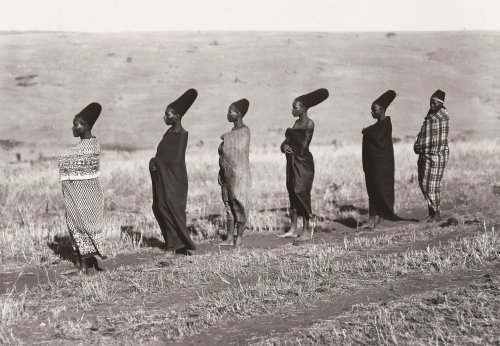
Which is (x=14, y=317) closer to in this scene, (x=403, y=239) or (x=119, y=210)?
(x=403, y=239)

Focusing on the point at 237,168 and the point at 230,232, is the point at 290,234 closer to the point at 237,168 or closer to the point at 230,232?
the point at 230,232

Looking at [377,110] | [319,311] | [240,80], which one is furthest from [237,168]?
[240,80]

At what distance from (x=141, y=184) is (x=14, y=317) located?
35.6 ft

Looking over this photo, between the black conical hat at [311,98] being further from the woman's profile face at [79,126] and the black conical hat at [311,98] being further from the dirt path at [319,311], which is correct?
the dirt path at [319,311]

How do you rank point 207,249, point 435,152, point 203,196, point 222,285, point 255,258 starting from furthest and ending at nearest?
point 203,196, point 435,152, point 207,249, point 255,258, point 222,285

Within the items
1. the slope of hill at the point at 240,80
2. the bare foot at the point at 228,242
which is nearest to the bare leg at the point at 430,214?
the bare foot at the point at 228,242

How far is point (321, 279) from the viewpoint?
803 cm

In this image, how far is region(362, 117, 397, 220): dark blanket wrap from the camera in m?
12.1

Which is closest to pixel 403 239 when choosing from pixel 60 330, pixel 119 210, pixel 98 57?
pixel 60 330

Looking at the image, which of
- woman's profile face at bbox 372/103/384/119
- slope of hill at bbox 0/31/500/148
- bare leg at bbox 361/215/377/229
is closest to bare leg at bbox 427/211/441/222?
bare leg at bbox 361/215/377/229

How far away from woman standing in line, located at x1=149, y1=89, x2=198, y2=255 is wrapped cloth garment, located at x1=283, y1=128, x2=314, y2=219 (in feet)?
6.42

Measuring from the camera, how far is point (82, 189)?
914 centimetres

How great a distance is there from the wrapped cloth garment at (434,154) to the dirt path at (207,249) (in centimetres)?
69

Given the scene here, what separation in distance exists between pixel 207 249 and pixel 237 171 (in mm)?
1198
